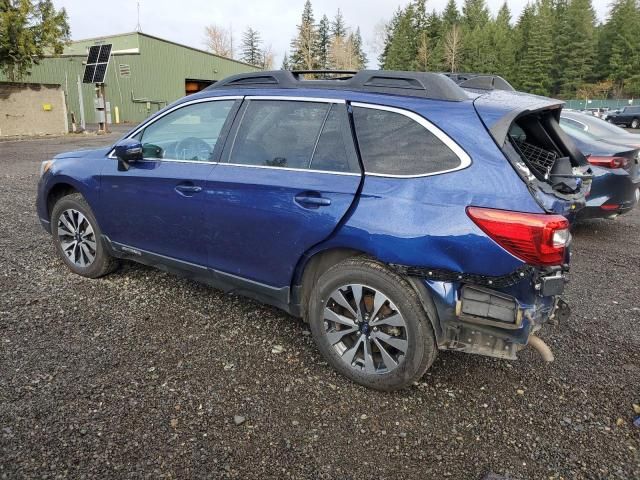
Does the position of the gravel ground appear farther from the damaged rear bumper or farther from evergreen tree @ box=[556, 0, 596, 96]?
evergreen tree @ box=[556, 0, 596, 96]

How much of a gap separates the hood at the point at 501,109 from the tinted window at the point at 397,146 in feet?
0.83

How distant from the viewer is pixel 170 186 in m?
3.59

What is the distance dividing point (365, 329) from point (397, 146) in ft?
3.51

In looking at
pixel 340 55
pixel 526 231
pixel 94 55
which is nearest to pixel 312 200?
pixel 526 231

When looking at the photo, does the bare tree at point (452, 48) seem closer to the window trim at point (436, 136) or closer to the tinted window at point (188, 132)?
the tinted window at point (188, 132)

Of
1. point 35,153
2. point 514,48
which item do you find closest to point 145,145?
point 35,153

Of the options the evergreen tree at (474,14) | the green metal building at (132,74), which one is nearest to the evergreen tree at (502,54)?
the evergreen tree at (474,14)

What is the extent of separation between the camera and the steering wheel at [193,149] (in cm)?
356

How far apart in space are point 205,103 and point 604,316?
3.60 meters

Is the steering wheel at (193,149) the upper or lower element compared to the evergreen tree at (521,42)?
lower

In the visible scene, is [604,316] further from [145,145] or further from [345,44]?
[345,44]

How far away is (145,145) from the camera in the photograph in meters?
3.89

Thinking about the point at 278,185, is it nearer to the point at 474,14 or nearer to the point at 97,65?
the point at 97,65

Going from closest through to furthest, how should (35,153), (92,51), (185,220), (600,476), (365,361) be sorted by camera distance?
1. (600,476)
2. (365,361)
3. (185,220)
4. (35,153)
5. (92,51)
